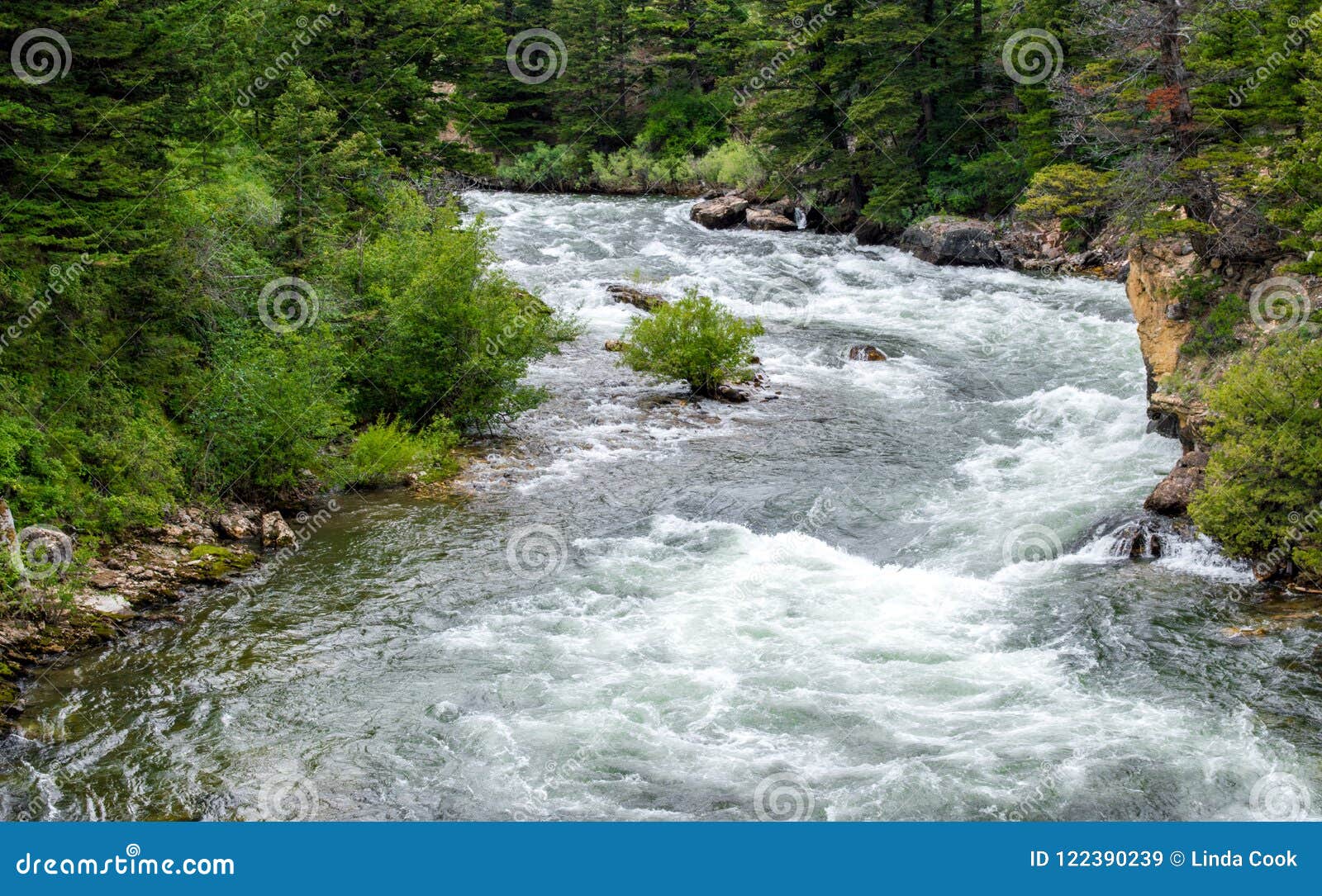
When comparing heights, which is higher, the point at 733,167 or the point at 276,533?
the point at 733,167

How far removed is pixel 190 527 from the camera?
14.1 metres

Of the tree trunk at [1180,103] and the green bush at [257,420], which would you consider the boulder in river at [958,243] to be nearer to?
the tree trunk at [1180,103]

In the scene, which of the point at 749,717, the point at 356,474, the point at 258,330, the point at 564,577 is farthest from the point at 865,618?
the point at 258,330

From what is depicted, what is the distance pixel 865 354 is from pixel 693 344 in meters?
5.13

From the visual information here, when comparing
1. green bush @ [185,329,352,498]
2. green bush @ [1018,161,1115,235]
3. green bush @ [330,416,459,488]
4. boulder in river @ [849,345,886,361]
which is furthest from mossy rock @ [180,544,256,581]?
boulder in river @ [849,345,886,361]
